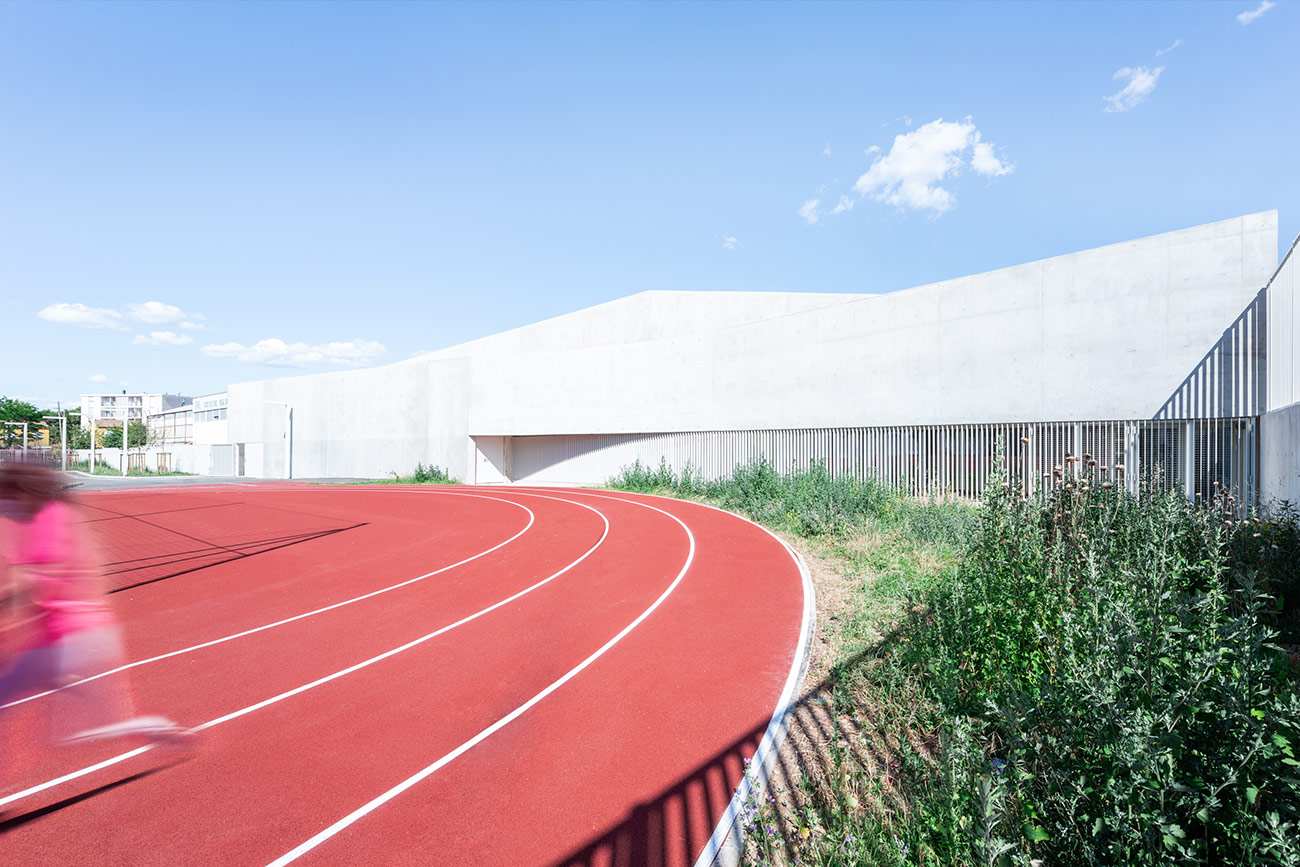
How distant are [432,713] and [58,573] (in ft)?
9.83

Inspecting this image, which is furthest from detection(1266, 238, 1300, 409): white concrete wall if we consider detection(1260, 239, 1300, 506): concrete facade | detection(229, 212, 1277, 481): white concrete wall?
detection(229, 212, 1277, 481): white concrete wall

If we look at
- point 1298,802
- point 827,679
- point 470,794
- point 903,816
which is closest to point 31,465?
point 470,794

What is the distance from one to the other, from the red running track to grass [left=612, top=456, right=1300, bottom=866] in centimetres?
79

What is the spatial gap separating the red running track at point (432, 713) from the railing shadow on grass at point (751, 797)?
0.03m

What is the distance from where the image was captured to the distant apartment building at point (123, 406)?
88.1 meters

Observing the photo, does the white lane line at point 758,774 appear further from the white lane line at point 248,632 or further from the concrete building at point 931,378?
the concrete building at point 931,378

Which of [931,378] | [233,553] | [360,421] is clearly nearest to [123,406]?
[360,421]

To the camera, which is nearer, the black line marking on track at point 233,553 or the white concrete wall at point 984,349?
the black line marking on track at point 233,553

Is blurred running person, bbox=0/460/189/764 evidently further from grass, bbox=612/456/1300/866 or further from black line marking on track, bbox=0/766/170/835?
grass, bbox=612/456/1300/866

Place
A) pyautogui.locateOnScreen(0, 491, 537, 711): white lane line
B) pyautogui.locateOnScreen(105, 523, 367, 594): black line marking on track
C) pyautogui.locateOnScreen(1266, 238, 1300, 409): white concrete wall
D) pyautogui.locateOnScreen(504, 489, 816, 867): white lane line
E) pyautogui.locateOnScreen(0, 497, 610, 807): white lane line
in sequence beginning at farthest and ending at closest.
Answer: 1. pyautogui.locateOnScreen(105, 523, 367, 594): black line marking on track
2. pyautogui.locateOnScreen(1266, 238, 1300, 409): white concrete wall
3. pyautogui.locateOnScreen(0, 491, 537, 711): white lane line
4. pyautogui.locateOnScreen(0, 497, 610, 807): white lane line
5. pyautogui.locateOnScreen(504, 489, 816, 867): white lane line

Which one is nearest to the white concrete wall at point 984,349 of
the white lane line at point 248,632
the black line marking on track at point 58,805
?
the white lane line at point 248,632

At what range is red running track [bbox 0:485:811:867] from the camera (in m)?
3.99

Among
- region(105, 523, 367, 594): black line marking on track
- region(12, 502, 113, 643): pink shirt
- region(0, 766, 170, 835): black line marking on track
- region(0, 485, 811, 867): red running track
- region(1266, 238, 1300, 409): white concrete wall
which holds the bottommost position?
region(105, 523, 367, 594): black line marking on track

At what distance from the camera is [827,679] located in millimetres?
6105
